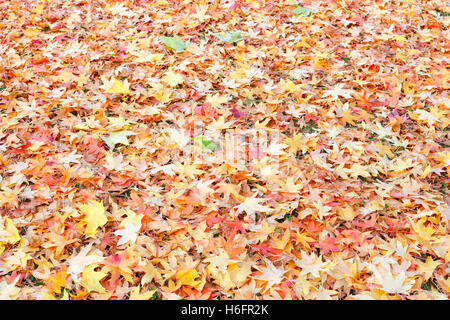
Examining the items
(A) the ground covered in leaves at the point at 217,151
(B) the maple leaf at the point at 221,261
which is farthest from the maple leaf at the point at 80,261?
(B) the maple leaf at the point at 221,261

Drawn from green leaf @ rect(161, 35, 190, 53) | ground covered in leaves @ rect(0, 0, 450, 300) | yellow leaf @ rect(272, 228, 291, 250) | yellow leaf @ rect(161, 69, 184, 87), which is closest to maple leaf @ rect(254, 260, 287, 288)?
ground covered in leaves @ rect(0, 0, 450, 300)

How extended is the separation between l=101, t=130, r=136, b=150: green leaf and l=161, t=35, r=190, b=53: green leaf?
3.63ft

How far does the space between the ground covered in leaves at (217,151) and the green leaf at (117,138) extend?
0.05 feet

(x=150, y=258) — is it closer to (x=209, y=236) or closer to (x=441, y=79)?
(x=209, y=236)

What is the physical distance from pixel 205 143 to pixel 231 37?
1.39 metres

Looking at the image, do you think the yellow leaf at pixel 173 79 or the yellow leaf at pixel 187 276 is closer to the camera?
the yellow leaf at pixel 187 276

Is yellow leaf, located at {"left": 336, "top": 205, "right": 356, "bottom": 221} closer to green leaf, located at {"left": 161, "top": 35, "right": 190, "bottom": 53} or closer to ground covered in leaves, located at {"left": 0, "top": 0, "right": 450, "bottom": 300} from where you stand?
ground covered in leaves, located at {"left": 0, "top": 0, "right": 450, "bottom": 300}

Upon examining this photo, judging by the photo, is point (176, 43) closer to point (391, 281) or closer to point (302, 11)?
point (302, 11)

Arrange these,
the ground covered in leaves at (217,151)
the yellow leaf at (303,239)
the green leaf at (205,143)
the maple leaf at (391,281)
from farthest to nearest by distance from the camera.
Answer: the green leaf at (205,143)
the yellow leaf at (303,239)
the ground covered in leaves at (217,151)
the maple leaf at (391,281)

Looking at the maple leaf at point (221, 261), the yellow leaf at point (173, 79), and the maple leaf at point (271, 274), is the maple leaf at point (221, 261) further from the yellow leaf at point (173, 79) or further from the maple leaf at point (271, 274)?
the yellow leaf at point (173, 79)

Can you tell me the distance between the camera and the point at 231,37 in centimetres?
330

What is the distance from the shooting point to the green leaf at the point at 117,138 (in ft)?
7.77

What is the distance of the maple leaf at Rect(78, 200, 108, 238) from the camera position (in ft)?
6.30
